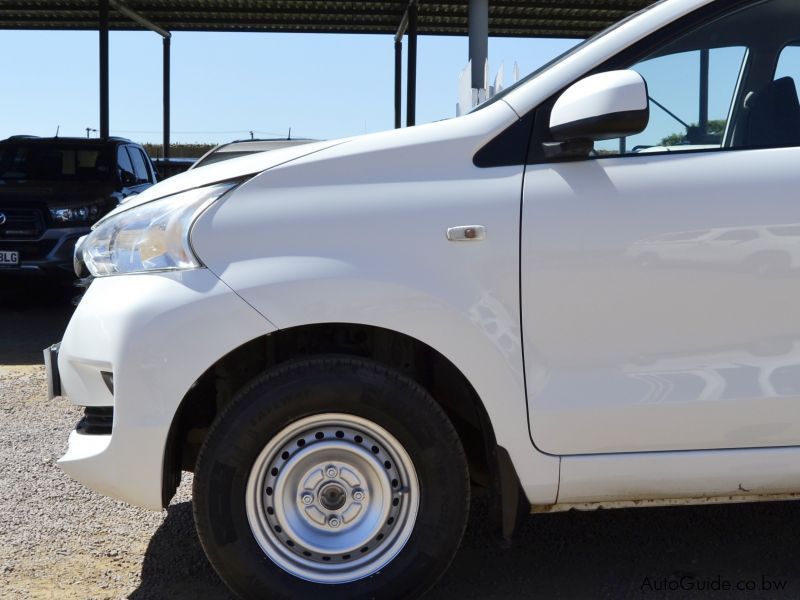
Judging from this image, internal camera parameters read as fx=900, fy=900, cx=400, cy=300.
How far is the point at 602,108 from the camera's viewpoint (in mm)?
2494

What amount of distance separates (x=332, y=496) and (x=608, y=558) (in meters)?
1.15

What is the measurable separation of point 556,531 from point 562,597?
60cm

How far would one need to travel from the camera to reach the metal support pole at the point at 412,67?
18.4 m

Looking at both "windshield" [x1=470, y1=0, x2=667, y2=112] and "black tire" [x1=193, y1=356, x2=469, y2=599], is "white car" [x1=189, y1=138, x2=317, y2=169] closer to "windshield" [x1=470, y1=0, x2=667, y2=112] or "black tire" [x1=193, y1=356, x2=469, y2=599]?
"windshield" [x1=470, y1=0, x2=667, y2=112]

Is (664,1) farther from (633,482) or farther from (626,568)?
(626,568)

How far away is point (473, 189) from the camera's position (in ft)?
8.61

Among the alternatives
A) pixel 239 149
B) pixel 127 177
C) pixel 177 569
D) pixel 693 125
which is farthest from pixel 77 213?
pixel 693 125

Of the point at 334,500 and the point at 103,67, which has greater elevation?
the point at 103,67

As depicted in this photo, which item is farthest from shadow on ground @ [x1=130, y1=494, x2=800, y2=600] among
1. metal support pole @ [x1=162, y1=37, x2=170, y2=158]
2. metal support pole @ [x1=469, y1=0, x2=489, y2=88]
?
metal support pole @ [x1=162, y1=37, x2=170, y2=158]

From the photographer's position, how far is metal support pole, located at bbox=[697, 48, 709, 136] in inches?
111

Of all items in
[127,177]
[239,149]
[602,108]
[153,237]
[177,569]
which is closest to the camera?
[602,108]

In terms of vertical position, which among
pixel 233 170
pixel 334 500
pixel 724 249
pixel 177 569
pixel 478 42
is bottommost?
pixel 177 569

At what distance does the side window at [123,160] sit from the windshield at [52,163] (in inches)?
7.5

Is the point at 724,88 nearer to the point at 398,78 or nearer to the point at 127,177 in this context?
the point at 127,177
